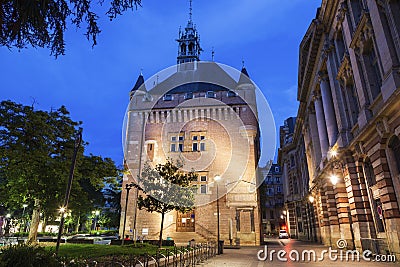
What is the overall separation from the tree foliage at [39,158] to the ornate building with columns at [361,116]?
737 inches

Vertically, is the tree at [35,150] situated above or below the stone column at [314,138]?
below

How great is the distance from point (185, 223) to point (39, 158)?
20.9 m

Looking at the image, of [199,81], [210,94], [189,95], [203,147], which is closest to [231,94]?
[210,94]

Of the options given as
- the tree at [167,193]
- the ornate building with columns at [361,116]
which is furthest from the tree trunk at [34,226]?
the ornate building with columns at [361,116]

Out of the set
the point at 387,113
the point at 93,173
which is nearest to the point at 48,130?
the point at 93,173

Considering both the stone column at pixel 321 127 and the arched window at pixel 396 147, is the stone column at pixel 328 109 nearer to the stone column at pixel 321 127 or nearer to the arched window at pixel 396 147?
the stone column at pixel 321 127

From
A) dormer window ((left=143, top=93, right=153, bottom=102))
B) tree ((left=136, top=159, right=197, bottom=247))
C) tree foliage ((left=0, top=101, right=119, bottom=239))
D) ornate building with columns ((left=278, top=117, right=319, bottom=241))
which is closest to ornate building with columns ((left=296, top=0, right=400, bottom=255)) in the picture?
tree ((left=136, top=159, right=197, bottom=247))

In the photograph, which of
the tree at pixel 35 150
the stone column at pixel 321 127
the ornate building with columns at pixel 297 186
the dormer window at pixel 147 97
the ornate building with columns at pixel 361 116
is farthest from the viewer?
the ornate building with columns at pixel 297 186

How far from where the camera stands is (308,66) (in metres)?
30.5

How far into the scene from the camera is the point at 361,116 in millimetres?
17016

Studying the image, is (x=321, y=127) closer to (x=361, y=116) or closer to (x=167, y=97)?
(x=361, y=116)

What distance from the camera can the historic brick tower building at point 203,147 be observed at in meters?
33.4

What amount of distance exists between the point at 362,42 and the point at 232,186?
71.8 feet

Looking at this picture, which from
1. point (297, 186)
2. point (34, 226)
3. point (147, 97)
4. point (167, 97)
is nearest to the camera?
point (34, 226)
